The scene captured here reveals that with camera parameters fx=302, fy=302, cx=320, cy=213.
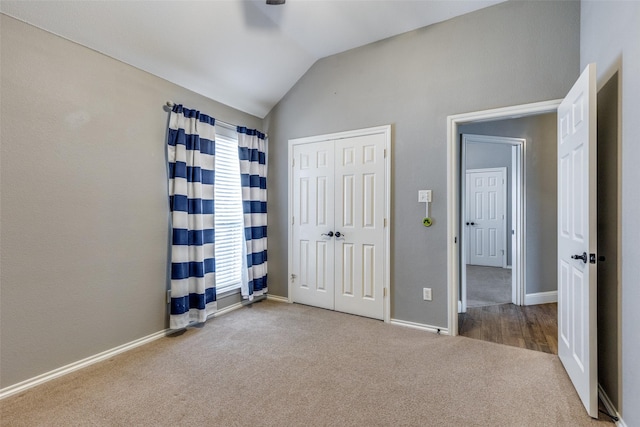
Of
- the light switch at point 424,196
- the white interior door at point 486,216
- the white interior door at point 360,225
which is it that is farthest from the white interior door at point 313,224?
the white interior door at point 486,216

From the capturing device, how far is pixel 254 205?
12.3ft

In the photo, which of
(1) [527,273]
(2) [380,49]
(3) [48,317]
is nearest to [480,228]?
(1) [527,273]

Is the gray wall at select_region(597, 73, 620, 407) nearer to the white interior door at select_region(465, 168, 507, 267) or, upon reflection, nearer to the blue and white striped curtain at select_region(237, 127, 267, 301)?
the blue and white striped curtain at select_region(237, 127, 267, 301)

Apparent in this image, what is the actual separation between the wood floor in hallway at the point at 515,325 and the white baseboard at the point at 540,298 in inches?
2.2

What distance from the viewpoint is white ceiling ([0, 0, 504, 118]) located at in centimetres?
216

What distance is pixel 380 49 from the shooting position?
3176mm

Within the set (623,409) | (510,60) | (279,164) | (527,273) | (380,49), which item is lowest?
(623,409)

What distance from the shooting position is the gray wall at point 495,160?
6.11m

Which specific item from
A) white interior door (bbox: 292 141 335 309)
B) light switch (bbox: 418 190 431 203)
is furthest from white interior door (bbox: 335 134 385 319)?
light switch (bbox: 418 190 431 203)

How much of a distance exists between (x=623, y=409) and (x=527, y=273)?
2.40m

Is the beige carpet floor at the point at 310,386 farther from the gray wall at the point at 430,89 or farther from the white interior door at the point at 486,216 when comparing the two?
the white interior door at the point at 486,216

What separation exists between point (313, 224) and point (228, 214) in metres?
1.01

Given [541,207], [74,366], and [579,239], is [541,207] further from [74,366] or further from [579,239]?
[74,366]

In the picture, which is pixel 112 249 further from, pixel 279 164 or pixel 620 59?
pixel 620 59
